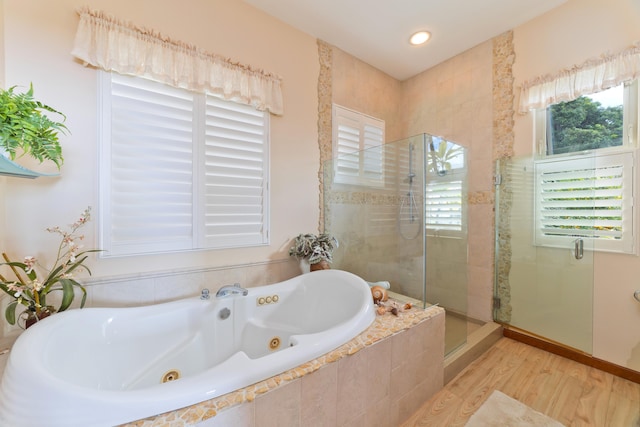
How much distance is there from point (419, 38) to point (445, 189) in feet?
4.79

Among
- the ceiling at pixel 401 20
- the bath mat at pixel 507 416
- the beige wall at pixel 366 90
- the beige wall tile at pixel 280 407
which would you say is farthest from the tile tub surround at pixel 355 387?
the ceiling at pixel 401 20

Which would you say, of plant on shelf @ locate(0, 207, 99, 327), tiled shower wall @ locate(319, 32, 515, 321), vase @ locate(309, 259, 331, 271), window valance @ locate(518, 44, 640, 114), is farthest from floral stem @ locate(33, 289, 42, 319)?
window valance @ locate(518, 44, 640, 114)

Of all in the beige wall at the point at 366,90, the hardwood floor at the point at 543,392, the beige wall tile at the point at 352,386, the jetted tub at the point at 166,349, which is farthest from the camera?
the beige wall at the point at 366,90

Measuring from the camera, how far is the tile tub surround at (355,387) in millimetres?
837

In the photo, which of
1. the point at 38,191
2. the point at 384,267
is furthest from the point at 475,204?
the point at 38,191

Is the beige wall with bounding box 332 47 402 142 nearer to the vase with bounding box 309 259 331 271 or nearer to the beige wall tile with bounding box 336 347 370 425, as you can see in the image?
the vase with bounding box 309 259 331 271

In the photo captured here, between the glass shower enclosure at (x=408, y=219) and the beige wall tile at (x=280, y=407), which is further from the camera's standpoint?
the glass shower enclosure at (x=408, y=219)

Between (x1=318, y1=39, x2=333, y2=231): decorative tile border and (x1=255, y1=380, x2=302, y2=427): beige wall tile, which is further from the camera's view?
(x1=318, y1=39, x2=333, y2=231): decorative tile border

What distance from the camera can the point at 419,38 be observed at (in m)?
2.32

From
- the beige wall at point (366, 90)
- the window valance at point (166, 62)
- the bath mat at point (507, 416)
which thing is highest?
the beige wall at point (366, 90)

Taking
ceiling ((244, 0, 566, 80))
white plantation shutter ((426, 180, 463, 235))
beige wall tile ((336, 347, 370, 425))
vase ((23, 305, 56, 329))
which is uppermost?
ceiling ((244, 0, 566, 80))

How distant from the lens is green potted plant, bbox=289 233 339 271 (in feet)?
6.71

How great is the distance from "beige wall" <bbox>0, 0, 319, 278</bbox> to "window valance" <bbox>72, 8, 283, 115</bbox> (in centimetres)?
7

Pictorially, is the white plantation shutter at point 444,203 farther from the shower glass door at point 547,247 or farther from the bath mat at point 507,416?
the bath mat at point 507,416
